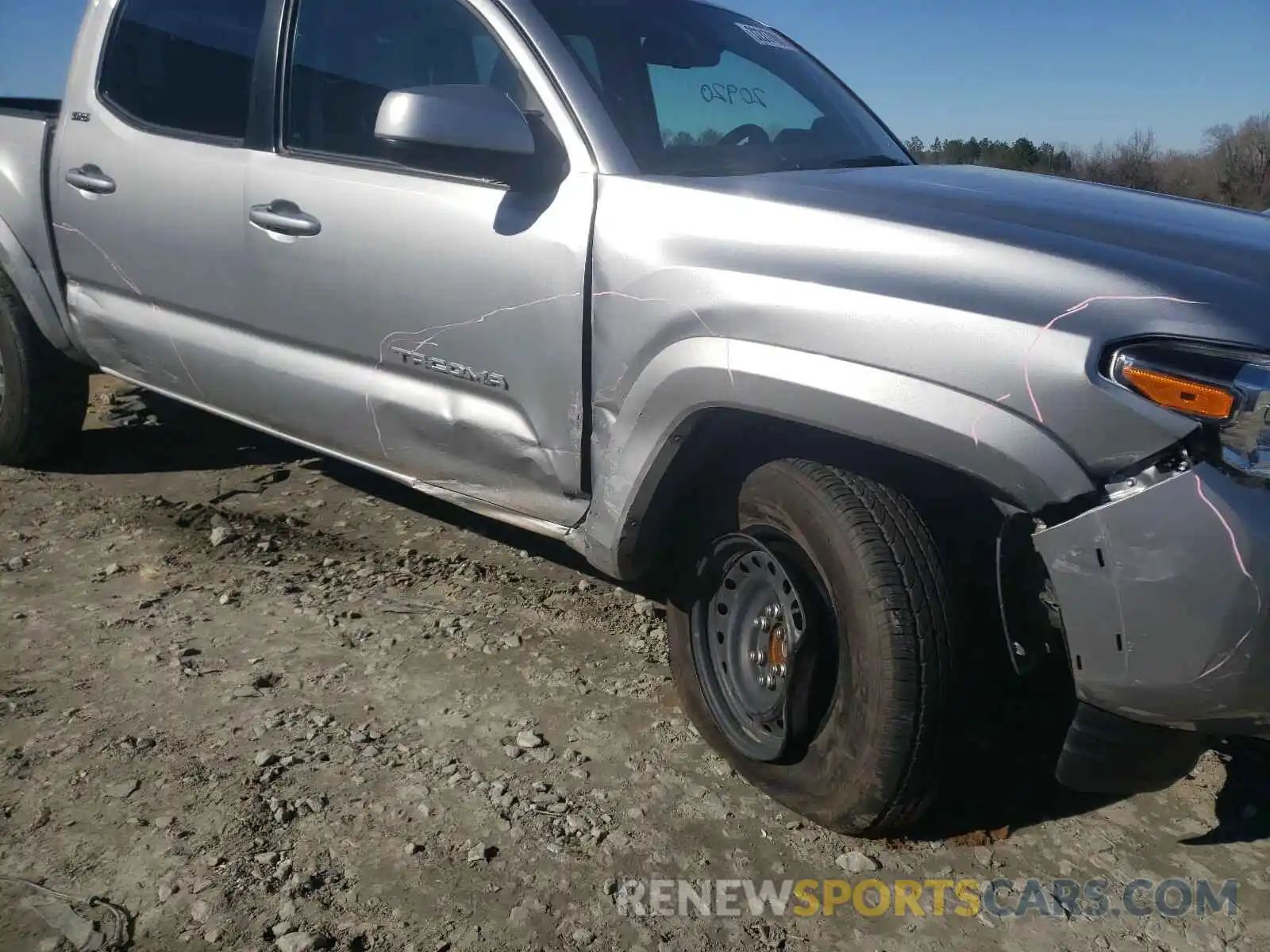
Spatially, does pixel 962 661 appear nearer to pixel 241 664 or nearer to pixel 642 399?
pixel 642 399

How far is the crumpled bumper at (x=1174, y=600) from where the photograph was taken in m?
1.65

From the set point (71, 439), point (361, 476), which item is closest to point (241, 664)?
point (361, 476)

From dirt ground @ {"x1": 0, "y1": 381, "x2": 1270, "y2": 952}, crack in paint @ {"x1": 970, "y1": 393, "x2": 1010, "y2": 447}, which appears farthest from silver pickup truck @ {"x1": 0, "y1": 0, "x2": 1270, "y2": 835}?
dirt ground @ {"x1": 0, "y1": 381, "x2": 1270, "y2": 952}

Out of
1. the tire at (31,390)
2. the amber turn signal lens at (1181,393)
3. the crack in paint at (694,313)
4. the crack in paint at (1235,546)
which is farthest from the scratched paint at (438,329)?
the tire at (31,390)

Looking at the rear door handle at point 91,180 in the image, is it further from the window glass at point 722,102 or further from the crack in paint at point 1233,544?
the crack in paint at point 1233,544

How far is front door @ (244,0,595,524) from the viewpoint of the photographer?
8.41 ft

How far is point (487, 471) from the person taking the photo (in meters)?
2.83

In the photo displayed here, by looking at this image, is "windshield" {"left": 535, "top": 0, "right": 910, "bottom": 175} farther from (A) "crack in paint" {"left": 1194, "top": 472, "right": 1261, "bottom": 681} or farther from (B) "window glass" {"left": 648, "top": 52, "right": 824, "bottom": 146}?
(A) "crack in paint" {"left": 1194, "top": 472, "right": 1261, "bottom": 681}

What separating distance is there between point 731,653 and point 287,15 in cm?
231

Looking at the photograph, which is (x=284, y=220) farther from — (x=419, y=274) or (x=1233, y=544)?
(x=1233, y=544)

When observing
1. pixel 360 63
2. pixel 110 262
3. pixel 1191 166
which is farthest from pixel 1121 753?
pixel 1191 166

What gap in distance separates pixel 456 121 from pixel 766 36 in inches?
55.6

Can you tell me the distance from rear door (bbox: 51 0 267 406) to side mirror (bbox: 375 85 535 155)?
0.99 meters

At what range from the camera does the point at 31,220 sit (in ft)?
12.9
